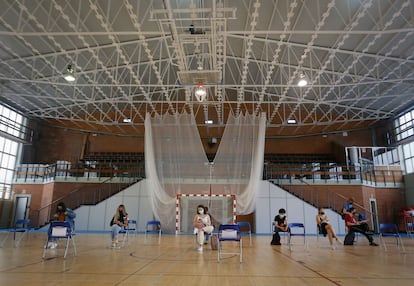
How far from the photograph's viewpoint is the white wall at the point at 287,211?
1723 cm

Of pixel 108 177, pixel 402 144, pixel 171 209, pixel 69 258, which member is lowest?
pixel 69 258

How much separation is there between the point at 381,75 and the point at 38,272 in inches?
708

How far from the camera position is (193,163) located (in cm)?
1151

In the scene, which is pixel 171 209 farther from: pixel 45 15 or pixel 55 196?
pixel 55 196

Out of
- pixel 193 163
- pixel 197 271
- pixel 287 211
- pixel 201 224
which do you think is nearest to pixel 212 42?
pixel 193 163

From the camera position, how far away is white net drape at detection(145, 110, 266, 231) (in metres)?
11.4

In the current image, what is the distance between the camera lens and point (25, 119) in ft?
73.3

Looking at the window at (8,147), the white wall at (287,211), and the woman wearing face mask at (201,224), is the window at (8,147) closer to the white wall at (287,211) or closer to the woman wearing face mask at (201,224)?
the white wall at (287,211)

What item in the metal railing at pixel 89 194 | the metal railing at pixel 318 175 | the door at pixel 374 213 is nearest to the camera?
the door at pixel 374 213

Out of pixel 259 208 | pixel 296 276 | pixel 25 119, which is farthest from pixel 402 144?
pixel 25 119

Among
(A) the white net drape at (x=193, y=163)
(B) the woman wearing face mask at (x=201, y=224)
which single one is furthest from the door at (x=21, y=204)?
(B) the woman wearing face mask at (x=201, y=224)

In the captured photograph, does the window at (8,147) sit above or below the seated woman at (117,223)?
above

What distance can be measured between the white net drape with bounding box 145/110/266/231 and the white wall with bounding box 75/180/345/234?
625cm

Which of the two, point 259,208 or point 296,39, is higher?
point 296,39
